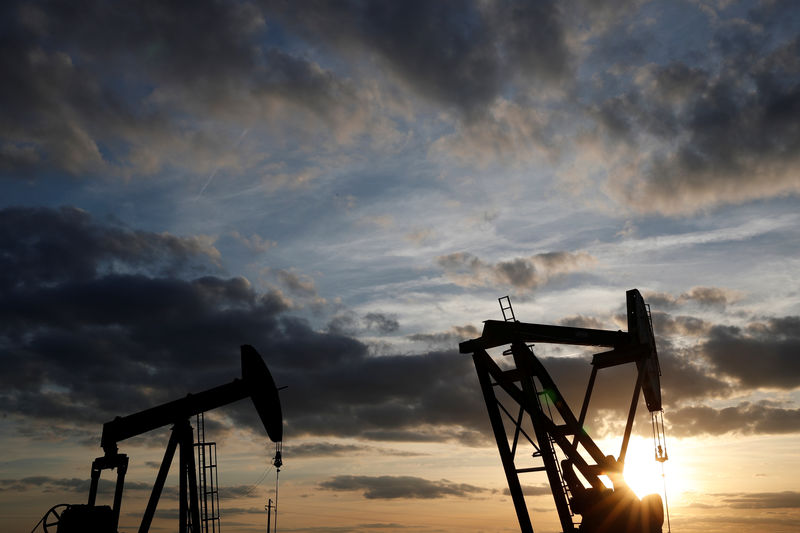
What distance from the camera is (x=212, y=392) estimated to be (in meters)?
18.2

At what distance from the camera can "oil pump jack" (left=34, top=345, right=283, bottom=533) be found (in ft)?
56.0

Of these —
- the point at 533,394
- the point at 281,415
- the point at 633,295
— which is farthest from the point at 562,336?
the point at 281,415

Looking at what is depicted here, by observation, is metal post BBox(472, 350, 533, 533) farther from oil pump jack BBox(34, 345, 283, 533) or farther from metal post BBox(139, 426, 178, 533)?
metal post BBox(139, 426, 178, 533)

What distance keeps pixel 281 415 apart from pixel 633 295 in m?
10.8

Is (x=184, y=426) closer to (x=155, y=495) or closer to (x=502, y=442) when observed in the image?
(x=155, y=495)

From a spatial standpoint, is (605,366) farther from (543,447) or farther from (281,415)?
(281,415)

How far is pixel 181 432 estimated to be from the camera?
58.3 feet

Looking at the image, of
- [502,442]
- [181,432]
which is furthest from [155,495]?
[502,442]

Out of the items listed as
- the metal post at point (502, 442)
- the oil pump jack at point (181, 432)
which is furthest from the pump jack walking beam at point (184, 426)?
the metal post at point (502, 442)

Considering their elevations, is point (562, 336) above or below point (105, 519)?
above

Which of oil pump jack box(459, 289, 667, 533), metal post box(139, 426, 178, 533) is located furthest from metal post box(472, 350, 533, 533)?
metal post box(139, 426, 178, 533)

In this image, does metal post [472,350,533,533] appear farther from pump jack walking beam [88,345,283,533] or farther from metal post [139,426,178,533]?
metal post [139,426,178,533]

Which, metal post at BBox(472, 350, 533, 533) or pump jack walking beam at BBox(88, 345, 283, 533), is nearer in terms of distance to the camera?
pump jack walking beam at BBox(88, 345, 283, 533)


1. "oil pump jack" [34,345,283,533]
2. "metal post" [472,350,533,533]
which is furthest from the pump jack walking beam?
"metal post" [472,350,533,533]
